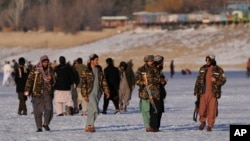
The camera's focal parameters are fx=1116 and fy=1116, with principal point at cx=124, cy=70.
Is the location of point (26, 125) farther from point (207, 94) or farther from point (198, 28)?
point (198, 28)

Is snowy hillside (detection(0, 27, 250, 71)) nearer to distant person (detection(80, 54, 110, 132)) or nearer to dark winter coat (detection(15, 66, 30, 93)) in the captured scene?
dark winter coat (detection(15, 66, 30, 93))

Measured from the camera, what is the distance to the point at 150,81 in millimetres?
18906

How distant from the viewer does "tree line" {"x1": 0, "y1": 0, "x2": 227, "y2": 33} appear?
10594cm

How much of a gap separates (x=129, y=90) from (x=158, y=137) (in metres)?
8.35

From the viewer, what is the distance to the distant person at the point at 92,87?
18938 millimetres

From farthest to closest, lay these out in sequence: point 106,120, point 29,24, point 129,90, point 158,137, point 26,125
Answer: point 29,24 < point 129,90 < point 106,120 < point 26,125 < point 158,137

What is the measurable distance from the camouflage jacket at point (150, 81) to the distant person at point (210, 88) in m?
0.76

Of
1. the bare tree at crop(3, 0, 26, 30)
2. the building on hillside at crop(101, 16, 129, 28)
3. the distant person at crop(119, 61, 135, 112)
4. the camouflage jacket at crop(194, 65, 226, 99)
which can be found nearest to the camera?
the camouflage jacket at crop(194, 65, 226, 99)

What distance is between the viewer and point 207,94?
756 inches

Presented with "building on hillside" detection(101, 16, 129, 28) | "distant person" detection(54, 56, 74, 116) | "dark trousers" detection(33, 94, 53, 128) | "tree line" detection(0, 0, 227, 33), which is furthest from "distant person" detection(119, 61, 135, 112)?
"building on hillside" detection(101, 16, 129, 28)

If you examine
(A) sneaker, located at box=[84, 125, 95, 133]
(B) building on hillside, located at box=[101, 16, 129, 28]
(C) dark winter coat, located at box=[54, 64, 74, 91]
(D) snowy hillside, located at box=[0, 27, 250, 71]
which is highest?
(C) dark winter coat, located at box=[54, 64, 74, 91]

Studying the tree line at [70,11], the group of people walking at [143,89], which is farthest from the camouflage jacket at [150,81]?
the tree line at [70,11]

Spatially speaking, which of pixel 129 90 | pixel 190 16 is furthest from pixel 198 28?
pixel 129 90

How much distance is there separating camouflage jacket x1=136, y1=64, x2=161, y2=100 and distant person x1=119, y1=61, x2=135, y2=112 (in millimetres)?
6862
